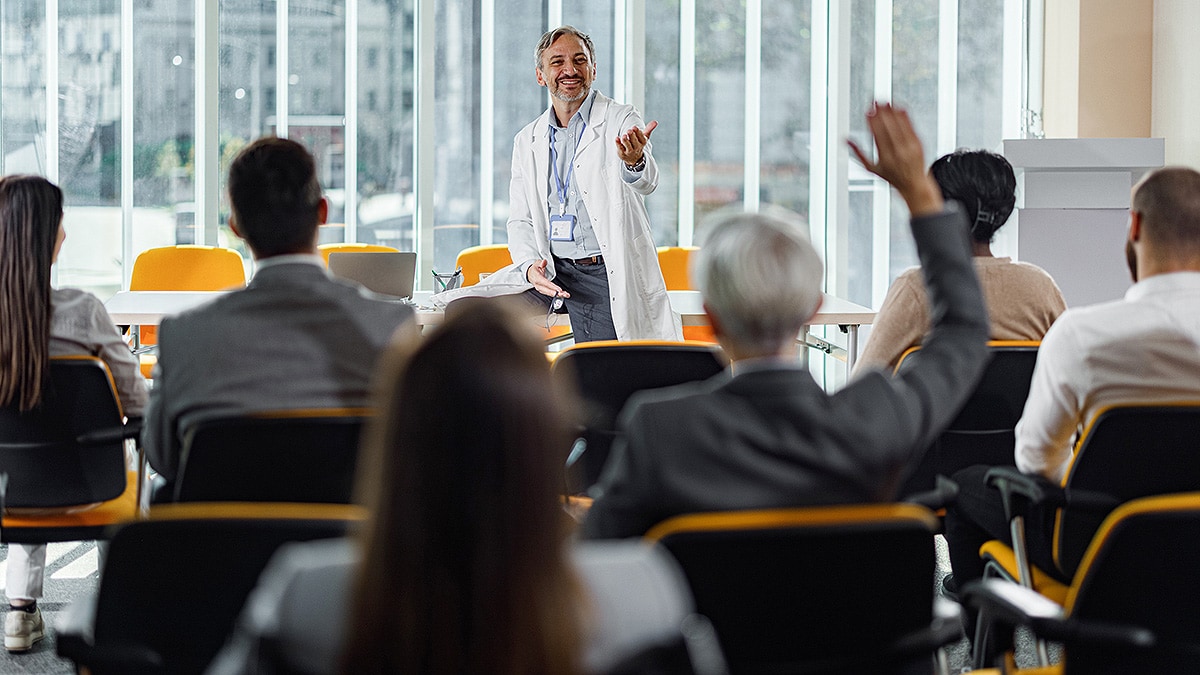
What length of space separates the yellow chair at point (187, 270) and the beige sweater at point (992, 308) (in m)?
3.90

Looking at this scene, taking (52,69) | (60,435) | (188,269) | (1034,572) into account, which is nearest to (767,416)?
Result: (1034,572)

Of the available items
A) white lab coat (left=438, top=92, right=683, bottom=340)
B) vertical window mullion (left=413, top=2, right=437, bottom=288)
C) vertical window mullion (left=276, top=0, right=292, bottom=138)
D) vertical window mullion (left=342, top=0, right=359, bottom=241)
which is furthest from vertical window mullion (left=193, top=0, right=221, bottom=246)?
white lab coat (left=438, top=92, right=683, bottom=340)

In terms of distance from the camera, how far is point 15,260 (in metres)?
2.92

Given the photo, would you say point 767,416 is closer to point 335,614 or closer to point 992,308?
point 335,614

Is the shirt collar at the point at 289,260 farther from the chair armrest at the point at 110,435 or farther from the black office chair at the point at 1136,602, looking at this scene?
the black office chair at the point at 1136,602

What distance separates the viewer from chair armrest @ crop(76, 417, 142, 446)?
113 inches

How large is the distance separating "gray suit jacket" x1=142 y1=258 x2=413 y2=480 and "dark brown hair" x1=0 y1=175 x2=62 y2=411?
0.78m

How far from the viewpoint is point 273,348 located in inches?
85.0

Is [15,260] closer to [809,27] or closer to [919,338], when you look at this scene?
[919,338]

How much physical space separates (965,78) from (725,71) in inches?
68.2

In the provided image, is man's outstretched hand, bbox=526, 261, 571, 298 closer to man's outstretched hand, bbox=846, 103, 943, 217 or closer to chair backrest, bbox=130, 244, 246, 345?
chair backrest, bbox=130, 244, 246, 345

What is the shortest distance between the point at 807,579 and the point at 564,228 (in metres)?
3.48

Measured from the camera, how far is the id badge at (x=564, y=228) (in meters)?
4.79

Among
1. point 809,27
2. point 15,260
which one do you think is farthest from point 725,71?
point 15,260
